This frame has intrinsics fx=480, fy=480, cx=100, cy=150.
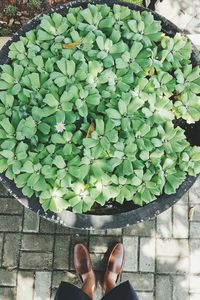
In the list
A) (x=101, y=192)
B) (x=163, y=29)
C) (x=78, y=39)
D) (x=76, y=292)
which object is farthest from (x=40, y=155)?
(x=76, y=292)

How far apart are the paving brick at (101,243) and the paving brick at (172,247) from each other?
15.3 inches

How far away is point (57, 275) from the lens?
14.3ft

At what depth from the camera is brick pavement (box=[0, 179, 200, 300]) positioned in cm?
436

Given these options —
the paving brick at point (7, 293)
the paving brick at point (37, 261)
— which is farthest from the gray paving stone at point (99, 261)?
the paving brick at point (7, 293)

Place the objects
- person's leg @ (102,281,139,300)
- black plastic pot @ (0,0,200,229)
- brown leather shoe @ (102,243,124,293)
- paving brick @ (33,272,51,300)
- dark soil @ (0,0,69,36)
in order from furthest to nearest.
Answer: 1. dark soil @ (0,0,69,36)
2. paving brick @ (33,272,51,300)
3. brown leather shoe @ (102,243,124,293)
4. person's leg @ (102,281,139,300)
5. black plastic pot @ (0,0,200,229)

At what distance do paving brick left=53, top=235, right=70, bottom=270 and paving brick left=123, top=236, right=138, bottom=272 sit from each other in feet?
1.76

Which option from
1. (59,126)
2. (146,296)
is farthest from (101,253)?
(59,126)

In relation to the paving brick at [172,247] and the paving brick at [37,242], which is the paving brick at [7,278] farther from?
the paving brick at [172,247]

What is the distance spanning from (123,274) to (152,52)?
2245mm

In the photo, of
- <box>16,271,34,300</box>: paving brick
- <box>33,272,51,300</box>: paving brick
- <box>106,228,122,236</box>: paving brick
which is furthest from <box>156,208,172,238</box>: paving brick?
<box>16,271,34,300</box>: paving brick

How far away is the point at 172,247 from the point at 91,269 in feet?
2.53

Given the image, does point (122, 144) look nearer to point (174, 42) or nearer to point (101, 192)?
point (101, 192)

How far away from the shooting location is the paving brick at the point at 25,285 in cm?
435

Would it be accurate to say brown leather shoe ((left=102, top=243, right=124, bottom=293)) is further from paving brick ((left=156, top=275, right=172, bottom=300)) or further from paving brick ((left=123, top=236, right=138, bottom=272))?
paving brick ((left=156, top=275, right=172, bottom=300))
